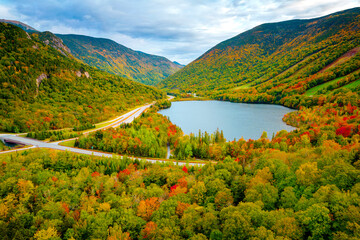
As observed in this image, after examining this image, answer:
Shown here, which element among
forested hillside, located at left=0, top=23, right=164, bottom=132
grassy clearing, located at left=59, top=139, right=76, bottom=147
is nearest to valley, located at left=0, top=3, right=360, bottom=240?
forested hillside, located at left=0, top=23, right=164, bottom=132

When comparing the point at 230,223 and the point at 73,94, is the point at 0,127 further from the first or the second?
the point at 230,223

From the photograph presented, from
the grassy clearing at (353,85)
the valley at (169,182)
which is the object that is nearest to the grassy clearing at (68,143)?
Answer: the valley at (169,182)

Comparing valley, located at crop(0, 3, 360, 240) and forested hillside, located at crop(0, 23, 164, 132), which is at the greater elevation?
forested hillside, located at crop(0, 23, 164, 132)

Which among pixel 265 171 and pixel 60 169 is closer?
pixel 265 171

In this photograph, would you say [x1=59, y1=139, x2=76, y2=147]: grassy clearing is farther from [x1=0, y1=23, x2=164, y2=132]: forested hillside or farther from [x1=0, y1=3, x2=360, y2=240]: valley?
[x1=0, y1=23, x2=164, y2=132]: forested hillside

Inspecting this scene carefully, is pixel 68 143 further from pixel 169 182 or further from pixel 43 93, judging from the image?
pixel 43 93

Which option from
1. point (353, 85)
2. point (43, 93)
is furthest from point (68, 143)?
point (353, 85)

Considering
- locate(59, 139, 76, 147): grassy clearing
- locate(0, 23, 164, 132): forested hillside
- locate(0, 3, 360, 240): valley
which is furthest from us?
locate(0, 23, 164, 132): forested hillside

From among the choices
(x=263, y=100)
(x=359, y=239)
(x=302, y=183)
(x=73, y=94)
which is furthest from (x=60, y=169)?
(x=263, y=100)
